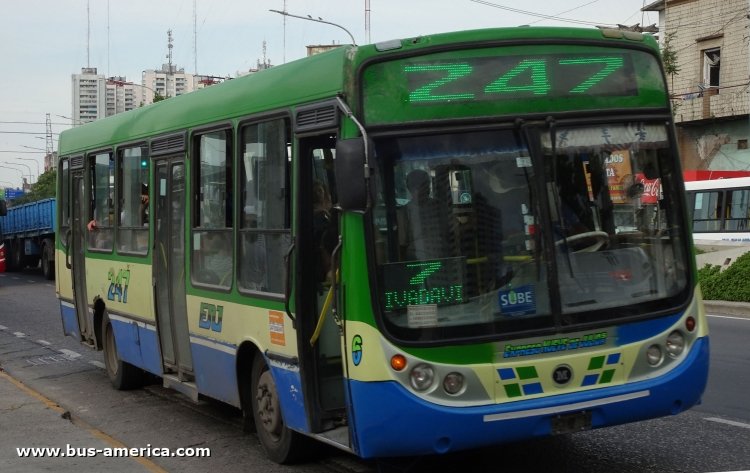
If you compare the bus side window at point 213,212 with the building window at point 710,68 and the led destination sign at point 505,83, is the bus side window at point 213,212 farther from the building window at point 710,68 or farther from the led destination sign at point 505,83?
the building window at point 710,68

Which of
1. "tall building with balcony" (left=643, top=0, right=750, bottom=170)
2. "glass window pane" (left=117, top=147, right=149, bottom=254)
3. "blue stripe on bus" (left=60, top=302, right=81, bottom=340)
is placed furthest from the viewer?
"tall building with balcony" (left=643, top=0, right=750, bottom=170)

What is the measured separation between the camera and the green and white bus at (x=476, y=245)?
595cm

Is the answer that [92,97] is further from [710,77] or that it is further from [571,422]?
[571,422]

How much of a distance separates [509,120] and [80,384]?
7612mm

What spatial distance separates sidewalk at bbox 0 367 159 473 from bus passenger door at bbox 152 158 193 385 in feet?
3.07

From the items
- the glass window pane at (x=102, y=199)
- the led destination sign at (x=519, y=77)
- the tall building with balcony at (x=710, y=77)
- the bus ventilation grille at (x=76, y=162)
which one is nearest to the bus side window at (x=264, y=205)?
the led destination sign at (x=519, y=77)

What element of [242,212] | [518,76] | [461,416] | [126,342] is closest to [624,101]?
[518,76]

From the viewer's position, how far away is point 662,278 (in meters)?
6.46

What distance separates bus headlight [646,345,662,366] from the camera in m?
6.32

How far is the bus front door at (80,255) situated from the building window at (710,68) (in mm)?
30659

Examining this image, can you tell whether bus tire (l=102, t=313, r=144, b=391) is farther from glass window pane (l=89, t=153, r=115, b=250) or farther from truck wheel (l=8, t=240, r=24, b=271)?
truck wheel (l=8, t=240, r=24, b=271)

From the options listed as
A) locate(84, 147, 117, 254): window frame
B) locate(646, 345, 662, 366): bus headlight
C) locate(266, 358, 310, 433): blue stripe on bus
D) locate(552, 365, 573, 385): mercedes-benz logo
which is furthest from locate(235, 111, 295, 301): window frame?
locate(84, 147, 117, 254): window frame

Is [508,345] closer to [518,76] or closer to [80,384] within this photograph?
[518,76]

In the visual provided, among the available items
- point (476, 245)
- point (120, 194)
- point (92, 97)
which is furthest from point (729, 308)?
point (92, 97)
